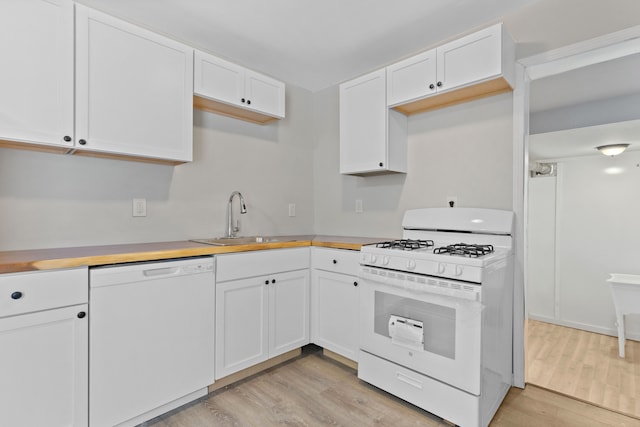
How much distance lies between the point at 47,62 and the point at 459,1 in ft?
7.61

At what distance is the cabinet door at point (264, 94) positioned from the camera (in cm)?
250

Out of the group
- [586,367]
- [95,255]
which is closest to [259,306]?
[95,255]

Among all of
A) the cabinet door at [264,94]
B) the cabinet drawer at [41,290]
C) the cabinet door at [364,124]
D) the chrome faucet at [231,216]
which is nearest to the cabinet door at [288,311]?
the chrome faucet at [231,216]

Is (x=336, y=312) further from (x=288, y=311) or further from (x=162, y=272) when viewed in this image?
(x=162, y=272)

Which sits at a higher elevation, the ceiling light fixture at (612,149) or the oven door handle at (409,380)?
the ceiling light fixture at (612,149)

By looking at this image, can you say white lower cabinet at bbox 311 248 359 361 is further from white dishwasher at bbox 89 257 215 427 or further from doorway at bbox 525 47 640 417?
doorway at bbox 525 47 640 417

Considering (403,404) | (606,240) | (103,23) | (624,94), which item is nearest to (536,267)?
(606,240)

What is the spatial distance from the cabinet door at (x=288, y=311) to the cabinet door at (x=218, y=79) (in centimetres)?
137

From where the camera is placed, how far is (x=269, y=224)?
9.90ft

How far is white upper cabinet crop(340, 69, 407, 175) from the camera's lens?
2496 mm

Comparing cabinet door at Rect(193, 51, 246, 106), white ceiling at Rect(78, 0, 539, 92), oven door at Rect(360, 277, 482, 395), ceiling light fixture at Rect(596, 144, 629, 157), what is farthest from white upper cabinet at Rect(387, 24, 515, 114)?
ceiling light fixture at Rect(596, 144, 629, 157)

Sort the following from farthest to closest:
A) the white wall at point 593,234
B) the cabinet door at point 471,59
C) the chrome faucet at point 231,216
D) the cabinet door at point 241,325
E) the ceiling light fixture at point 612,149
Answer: the white wall at point 593,234 < the ceiling light fixture at point 612,149 < the chrome faucet at point 231,216 < the cabinet door at point 241,325 < the cabinet door at point 471,59

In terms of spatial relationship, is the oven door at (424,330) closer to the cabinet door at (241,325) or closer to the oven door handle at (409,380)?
the oven door handle at (409,380)

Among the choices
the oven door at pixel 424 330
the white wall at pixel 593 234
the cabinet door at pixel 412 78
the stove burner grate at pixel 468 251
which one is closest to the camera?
the oven door at pixel 424 330
